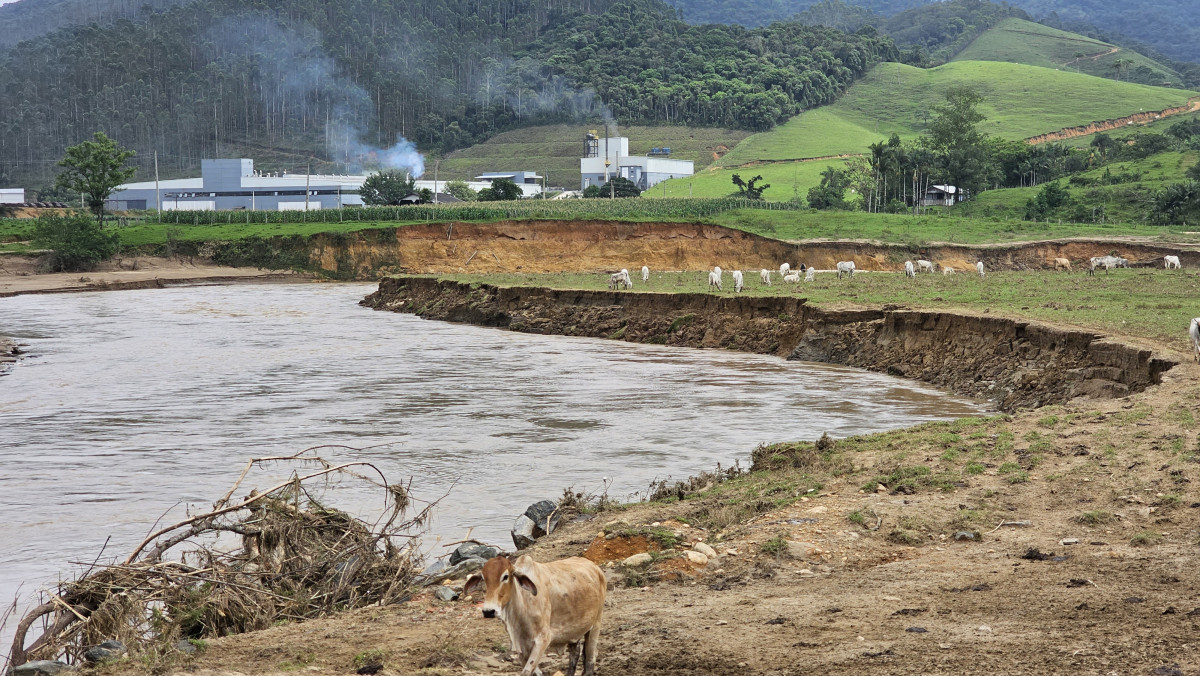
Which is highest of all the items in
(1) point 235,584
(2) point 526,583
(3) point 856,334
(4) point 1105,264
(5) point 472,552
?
(4) point 1105,264

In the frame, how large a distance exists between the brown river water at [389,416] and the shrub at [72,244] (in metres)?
32.9

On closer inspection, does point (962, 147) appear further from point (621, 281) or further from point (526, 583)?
point (526, 583)

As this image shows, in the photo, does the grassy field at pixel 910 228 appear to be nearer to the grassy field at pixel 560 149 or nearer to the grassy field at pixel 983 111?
the grassy field at pixel 983 111

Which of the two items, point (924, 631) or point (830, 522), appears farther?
point (830, 522)

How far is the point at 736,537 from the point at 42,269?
2812 inches

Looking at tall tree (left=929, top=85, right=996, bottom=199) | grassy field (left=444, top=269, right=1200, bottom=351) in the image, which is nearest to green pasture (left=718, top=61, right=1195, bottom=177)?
tall tree (left=929, top=85, right=996, bottom=199)

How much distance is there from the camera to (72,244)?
232ft

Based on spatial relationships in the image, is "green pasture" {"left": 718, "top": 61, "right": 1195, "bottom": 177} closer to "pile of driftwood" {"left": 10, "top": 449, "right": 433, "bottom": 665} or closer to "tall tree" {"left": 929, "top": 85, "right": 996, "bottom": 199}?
"tall tree" {"left": 929, "top": 85, "right": 996, "bottom": 199}

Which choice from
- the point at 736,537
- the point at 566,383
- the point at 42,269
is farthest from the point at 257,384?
the point at 42,269

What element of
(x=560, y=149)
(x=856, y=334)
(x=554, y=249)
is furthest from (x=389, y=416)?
(x=560, y=149)

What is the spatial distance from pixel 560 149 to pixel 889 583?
167979 millimetres

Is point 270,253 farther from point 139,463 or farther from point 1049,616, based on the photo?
point 1049,616

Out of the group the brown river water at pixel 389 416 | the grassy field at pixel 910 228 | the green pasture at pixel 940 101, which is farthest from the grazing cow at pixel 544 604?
the green pasture at pixel 940 101

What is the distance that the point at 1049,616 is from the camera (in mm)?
7625
